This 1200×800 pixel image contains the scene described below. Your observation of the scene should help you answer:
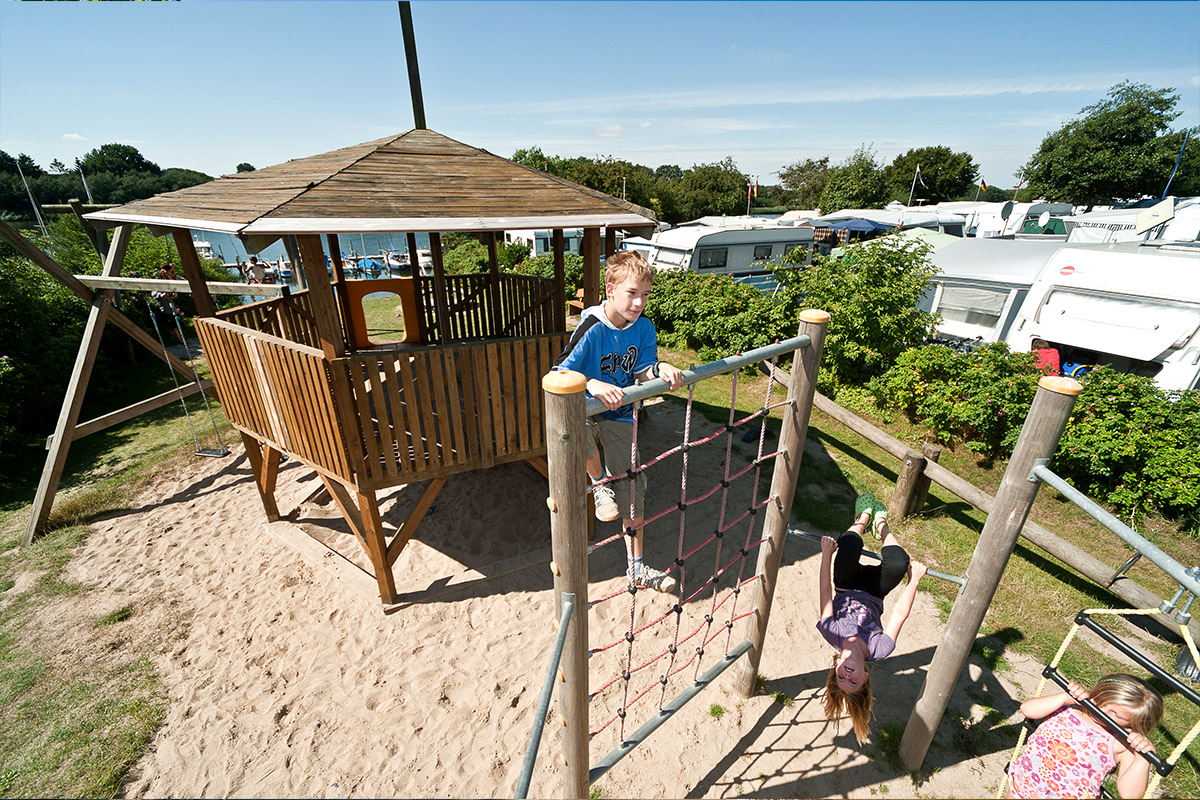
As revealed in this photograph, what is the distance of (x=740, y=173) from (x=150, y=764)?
56.3 meters

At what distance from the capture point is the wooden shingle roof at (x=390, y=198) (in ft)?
11.2

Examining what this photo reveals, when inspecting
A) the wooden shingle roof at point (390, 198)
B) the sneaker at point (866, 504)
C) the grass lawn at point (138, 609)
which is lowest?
the grass lawn at point (138, 609)

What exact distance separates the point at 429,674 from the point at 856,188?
1947 inches

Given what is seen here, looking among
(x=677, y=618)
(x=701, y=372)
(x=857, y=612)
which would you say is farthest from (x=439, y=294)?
(x=857, y=612)

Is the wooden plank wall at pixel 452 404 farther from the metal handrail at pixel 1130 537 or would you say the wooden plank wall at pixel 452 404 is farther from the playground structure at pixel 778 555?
the metal handrail at pixel 1130 537

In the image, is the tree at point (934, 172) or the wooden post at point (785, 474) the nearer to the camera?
the wooden post at point (785, 474)

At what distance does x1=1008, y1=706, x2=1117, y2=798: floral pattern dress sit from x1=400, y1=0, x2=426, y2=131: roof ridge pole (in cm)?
717

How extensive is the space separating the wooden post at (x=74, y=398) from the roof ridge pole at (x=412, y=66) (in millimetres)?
3626

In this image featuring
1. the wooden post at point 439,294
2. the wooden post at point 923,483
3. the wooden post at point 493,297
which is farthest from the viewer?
the wooden post at point 493,297

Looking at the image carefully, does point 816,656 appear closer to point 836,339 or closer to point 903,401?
point 903,401

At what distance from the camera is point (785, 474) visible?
2.92m

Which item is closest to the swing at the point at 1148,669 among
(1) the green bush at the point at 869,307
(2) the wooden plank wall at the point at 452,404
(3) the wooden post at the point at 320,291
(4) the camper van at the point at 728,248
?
(2) the wooden plank wall at the point at 452,404

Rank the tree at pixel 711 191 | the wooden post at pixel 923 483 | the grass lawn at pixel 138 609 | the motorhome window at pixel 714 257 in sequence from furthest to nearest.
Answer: the tree at pixel 711 191, the motorhome window at pixel 714 257, the wooden post at pixel 923 483, the grass lawn at pixel 138 609

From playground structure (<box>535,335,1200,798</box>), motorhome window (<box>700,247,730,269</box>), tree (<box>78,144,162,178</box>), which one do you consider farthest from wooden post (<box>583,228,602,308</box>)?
tree (<box>78,144,162,178</box>)
